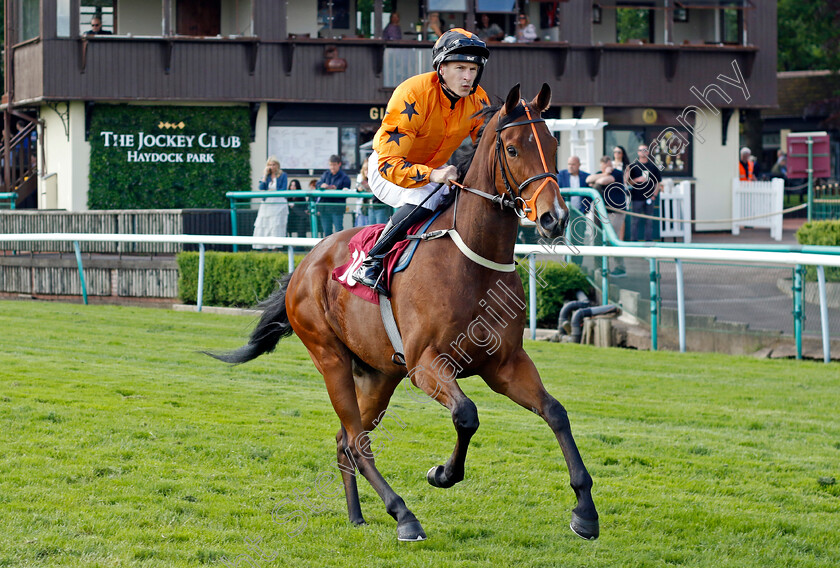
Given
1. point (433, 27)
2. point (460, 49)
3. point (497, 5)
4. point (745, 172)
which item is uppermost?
point (497, 5)

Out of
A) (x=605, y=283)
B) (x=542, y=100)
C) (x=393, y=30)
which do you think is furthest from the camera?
(x=393, y=30)

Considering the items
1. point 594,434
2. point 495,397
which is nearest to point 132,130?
point 495,397

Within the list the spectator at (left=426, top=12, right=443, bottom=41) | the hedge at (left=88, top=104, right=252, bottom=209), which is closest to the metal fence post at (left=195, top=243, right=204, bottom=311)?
the hedge at (left=88, top=104, right=252, bottom=209)

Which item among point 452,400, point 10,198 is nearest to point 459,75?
point 452,400

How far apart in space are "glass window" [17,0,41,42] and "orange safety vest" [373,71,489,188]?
1861 centimetres

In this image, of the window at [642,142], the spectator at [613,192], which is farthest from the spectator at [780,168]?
the spectator at [613,192]

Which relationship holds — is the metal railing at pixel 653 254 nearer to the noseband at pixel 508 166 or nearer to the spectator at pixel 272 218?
the spectator at pixel 272 218

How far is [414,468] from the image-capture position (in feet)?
19.2

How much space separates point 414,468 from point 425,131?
1.91m

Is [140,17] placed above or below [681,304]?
above

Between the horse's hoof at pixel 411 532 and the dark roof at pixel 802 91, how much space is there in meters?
29.6

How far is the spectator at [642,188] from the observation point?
13141mm

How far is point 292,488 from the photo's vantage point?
541 cm

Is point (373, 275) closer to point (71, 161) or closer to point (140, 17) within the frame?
point (71, 161)
